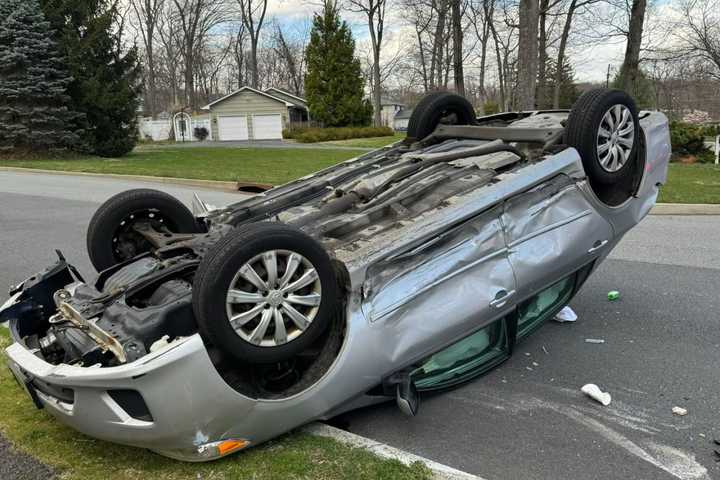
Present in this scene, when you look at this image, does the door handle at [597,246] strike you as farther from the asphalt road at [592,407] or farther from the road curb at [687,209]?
the road curb at [687,209]

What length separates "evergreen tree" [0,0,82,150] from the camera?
21078mm

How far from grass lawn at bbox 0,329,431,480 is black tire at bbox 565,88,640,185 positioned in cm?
221

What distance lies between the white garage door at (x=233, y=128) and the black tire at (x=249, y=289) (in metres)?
47.6

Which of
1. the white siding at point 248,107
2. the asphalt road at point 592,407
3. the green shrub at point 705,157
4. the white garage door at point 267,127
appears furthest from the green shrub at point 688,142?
the white siding at point 248,107

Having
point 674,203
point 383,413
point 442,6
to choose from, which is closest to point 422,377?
point 383,413

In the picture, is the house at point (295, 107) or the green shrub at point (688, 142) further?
the house at point (295, 107)

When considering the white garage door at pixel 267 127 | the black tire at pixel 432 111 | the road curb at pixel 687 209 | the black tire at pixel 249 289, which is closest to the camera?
the black tire at pixel 249 289

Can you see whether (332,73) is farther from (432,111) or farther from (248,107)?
(432,111)

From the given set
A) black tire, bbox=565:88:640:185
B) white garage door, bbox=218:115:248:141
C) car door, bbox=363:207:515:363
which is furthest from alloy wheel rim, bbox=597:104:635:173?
white garage door, bbox=218:115:248:141

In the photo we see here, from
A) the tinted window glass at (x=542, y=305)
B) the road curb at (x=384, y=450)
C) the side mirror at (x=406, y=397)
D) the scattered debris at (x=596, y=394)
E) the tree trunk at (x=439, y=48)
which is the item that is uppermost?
the tree trunk at (x=439, y=48)

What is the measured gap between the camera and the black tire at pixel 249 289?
2.54 meters

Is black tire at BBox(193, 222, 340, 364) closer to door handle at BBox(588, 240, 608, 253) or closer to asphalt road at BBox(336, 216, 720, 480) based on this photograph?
asphalt road at BBox(336, 216, 720, 480)

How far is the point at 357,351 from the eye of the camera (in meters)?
2.78

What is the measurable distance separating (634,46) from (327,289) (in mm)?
22148
